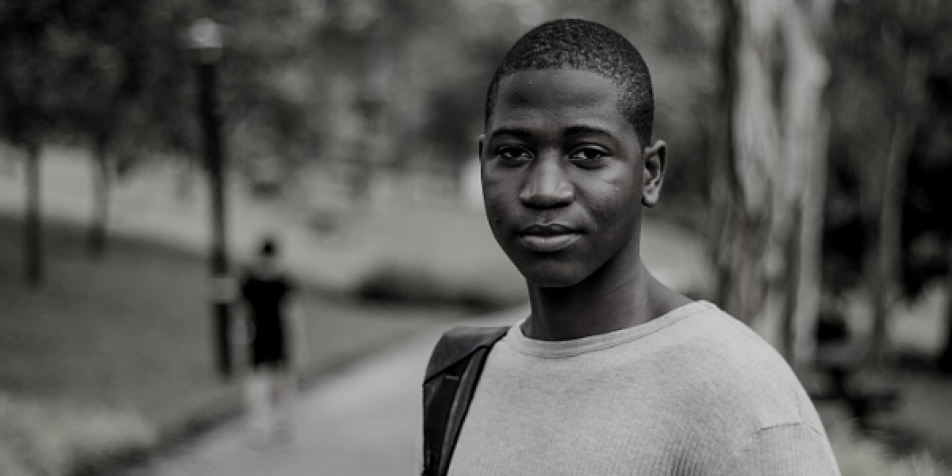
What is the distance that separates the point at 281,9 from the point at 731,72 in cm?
1681

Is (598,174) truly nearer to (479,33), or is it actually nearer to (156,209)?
(156,209)

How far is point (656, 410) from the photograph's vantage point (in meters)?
1.46

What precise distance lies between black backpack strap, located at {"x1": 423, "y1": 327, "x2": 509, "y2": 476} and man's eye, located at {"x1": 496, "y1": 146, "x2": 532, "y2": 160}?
0.41 m

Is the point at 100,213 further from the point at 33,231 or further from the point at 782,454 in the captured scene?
the point at 782,454

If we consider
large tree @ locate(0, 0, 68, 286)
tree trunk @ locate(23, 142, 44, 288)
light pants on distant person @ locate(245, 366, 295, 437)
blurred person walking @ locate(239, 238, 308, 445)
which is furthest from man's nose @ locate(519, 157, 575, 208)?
Result: tree trunk @ locate(23, 142, 44, 288)

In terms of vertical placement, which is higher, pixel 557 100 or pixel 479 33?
pixel 479 33

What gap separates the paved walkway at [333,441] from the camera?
8.64 meters

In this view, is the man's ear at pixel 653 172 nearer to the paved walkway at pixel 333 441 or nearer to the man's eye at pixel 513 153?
the man's eye at pixel 513 153

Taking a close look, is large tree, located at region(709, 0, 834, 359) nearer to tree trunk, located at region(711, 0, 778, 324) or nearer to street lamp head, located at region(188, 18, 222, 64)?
tree trunk, located at region(711, 0, 778, 324)

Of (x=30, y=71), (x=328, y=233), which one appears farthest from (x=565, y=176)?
(x=328, y=233)

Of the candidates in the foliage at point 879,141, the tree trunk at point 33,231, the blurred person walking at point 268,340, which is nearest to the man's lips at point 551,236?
the blurred person walking at point 268,340

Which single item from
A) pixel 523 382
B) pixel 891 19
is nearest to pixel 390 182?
pixel 891 19

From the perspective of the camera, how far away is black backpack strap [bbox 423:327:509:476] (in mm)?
1774

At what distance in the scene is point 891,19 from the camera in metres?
13.2
